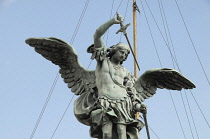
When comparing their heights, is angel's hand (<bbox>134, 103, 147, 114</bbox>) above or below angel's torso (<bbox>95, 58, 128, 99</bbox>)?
below

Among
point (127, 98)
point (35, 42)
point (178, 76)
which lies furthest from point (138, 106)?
point (35, 42)

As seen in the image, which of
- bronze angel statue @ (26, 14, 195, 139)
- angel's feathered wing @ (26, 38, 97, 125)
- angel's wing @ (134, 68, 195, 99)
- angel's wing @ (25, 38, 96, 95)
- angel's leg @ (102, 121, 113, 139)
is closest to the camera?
angel's leg @ (102, 121, 113, 139)

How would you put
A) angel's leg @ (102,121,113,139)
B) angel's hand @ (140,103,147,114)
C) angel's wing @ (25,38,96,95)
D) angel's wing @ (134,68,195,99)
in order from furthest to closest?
1. angel's wing @ (134,68,195,99)
2. angel's wing @ (25,38,96,95)
3. angel's hand @ (140,103,147,114)
4. angel's leg @ (102,121,113,139)

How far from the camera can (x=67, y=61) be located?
15.1 meters

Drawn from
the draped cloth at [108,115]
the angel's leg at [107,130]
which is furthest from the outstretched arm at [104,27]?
the angel's leg at [107,130]

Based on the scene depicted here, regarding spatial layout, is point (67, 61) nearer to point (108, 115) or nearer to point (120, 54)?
point (120, 54)

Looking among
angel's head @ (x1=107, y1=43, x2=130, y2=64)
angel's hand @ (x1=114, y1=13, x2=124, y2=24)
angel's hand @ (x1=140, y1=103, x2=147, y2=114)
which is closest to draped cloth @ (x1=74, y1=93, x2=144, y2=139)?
angel's hand @ (x1=140, y1=103, x2=147, y2=114)

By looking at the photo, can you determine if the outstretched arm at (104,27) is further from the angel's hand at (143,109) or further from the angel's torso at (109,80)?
the angel's hand at (143,109)

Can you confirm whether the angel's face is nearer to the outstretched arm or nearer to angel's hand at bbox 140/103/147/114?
the outstretched arm

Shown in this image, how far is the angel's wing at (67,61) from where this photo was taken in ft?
48.6

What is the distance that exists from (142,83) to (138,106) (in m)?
0.98

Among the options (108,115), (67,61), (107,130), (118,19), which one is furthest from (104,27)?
(107,130)

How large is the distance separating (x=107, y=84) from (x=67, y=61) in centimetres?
121

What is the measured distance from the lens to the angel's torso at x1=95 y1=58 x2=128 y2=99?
14461 millimetres
